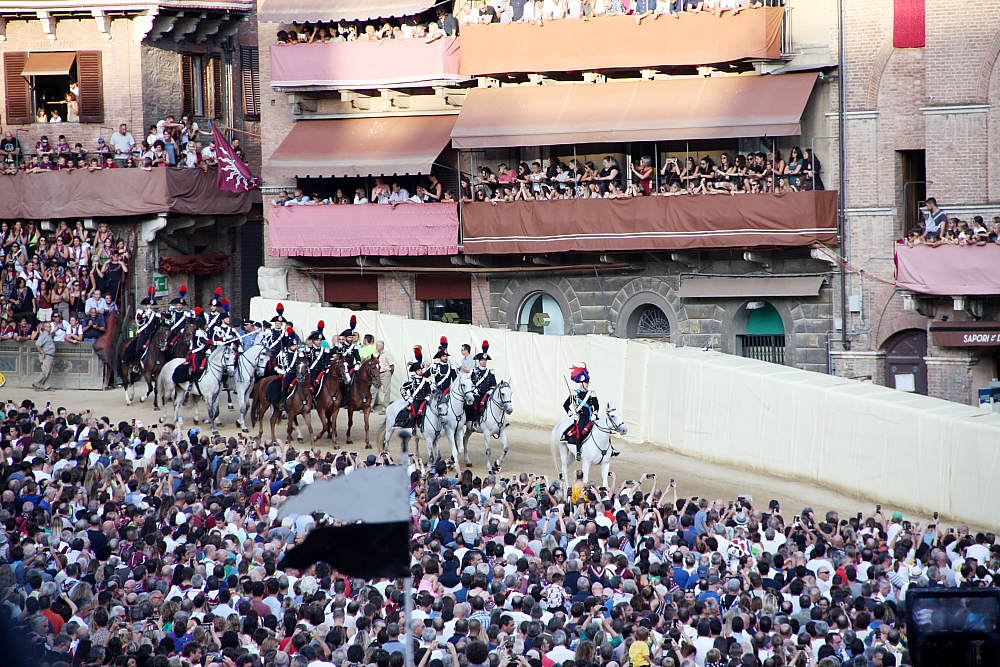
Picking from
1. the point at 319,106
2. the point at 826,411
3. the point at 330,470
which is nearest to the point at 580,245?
the point at 319,106

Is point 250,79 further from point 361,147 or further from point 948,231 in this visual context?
point 948,231

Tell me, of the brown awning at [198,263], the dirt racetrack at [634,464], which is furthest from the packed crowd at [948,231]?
the brown awning at [198,263]

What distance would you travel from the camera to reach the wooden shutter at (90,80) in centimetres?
3612

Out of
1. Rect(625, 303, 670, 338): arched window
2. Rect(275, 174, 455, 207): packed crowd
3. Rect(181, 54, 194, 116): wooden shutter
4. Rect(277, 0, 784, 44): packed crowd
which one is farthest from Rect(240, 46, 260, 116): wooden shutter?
Rect(625, 303, 670, 338): arched window

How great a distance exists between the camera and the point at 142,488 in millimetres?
16844

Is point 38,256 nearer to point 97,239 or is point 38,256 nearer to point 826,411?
point 97,239

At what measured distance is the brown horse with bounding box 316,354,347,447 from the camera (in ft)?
78.7

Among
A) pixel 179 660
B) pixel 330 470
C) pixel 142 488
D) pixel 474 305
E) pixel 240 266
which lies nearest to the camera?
pixel 179 660

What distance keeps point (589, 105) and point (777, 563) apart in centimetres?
2238

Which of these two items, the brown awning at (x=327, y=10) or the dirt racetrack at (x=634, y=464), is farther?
the brown awning at (x=327, y=10)

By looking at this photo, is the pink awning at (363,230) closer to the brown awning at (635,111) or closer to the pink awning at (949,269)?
the brown awning at (635,111)

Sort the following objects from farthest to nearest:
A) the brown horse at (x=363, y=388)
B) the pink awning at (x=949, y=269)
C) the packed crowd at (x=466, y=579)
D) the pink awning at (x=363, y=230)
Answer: the pink awning at (x=363, y=230), the pink awning at (x=949, y=269), the brown horse at (x=363, y=388), the packed crowd at (x=466, y=579)

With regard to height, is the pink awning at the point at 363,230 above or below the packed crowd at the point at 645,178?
below

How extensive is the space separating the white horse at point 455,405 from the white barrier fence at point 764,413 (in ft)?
17.4
